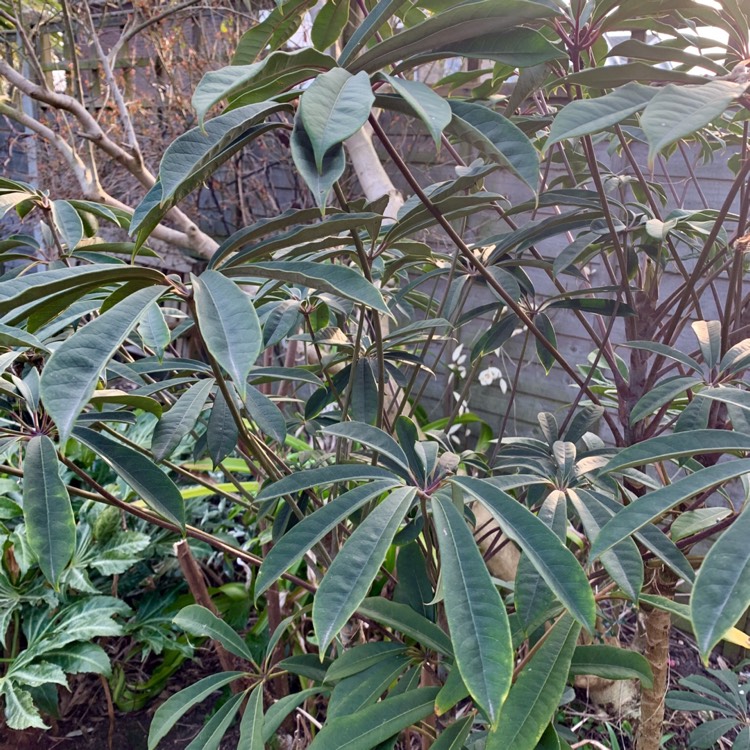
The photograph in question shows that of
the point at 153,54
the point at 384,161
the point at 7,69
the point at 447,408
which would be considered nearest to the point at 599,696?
the point at 447,408

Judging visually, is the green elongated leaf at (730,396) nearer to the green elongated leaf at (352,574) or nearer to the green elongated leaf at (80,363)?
the green elongated leaf at (352,574)

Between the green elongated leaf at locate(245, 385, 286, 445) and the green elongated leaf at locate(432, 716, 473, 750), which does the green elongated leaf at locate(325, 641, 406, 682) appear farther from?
the green elongated leaf at locate(245, 385, 286, 445)

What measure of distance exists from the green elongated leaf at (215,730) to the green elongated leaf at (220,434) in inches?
12.3

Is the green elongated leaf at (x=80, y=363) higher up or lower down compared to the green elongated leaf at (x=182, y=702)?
higher up

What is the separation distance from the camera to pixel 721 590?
382 millimetres

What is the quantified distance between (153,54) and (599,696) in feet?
10.0

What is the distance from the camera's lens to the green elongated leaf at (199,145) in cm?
46

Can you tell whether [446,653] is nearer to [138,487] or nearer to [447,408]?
[138,487]

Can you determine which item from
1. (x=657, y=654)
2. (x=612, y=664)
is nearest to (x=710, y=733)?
(x=657, y=654)

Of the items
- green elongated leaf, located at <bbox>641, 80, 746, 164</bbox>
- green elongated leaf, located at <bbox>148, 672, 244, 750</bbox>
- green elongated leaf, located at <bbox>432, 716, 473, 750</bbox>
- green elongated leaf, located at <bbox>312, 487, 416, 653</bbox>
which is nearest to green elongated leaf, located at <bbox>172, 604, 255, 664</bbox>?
green elongated leaf, located at <bbox>148, 672, 244, 750</bbox>

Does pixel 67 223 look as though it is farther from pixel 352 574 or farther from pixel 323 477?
pixel 352 574

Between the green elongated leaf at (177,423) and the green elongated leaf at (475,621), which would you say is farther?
the green elongated leaf at (177,423)

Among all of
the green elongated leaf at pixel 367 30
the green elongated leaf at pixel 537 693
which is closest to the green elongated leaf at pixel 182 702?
the green elongated leaf at pixel 537 693

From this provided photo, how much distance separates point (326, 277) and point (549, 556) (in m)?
0.29
